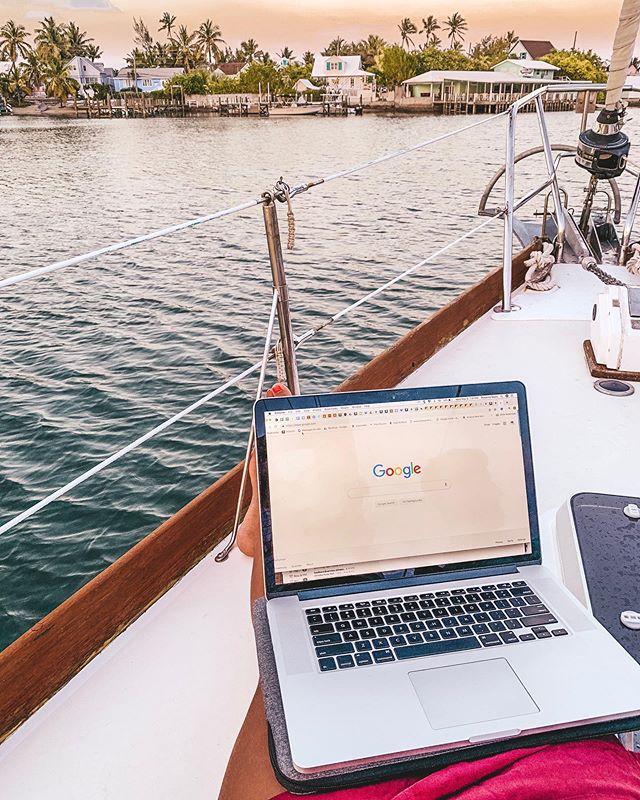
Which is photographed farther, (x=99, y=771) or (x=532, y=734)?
(x=99, y=771)

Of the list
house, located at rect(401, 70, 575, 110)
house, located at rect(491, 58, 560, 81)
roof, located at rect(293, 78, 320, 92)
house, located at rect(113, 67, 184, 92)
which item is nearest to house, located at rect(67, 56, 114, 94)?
house, located at rect(113, 67, 184, 92)

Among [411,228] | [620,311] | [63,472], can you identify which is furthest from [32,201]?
[620,311]

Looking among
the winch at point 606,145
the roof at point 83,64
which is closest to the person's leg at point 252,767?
the winch at point 606,145

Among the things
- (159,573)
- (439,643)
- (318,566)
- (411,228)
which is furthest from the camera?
(411,228)

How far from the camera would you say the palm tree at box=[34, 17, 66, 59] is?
6048cm

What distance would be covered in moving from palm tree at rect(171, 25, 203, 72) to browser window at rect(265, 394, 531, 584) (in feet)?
265

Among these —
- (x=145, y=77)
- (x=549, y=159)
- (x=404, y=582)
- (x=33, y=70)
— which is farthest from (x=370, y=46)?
(x=404, y=582)

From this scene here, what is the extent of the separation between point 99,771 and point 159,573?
1.23 feet

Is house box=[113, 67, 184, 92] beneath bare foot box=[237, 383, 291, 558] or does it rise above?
above

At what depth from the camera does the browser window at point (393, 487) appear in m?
0.94

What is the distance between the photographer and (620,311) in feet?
6.41

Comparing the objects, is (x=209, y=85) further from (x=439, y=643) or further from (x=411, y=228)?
(x=439, y=643)

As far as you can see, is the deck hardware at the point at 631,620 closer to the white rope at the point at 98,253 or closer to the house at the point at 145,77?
the white rope at the point at 98,253

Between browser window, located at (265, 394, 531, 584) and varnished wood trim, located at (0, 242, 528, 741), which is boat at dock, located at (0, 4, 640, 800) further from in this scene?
browser window, located at (265, 394, 531, 584)
